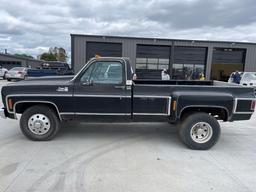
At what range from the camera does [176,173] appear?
156 inches

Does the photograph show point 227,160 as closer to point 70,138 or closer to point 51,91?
point 70,138

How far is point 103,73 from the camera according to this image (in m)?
5.16

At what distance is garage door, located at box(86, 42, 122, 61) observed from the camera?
25.1m

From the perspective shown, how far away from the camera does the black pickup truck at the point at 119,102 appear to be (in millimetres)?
5016

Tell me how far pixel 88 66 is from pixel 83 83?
38 cm

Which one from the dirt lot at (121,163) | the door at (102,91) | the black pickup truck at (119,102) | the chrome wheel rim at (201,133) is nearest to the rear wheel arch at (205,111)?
the black pickup truck at (119,102)

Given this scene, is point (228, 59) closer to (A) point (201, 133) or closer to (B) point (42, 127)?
(A) point (201, 133)

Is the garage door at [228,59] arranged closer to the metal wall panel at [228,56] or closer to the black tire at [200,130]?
the metal wall panel at [228,56]

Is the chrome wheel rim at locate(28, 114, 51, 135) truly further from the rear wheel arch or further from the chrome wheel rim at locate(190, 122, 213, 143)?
the chrome wheel rim at locate(190, 122, 213, 143)

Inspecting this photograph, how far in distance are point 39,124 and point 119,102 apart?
5.80 feet

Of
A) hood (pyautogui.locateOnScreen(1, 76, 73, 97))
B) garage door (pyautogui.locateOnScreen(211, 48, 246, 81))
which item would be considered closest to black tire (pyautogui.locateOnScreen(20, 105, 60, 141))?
hood (pyautogui.locateOnScreen(1, 76, 73, 97))

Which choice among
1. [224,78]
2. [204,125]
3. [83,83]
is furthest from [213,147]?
[224,78]

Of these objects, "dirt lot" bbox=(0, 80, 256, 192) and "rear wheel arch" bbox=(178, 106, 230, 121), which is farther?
"rear wheel arch" bbox=(178, 106, 230, 121)

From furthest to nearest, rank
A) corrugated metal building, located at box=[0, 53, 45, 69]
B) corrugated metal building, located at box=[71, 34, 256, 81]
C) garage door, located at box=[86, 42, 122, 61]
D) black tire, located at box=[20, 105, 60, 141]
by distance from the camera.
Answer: corrugated metal building, located at box=[0, 53, 45, 69], garage door, located at box=[86, 42, 122, 61], corrugated metal building, located at box=[71, 34, 256, 81], black tire, located at box=[20, 105, 60, 141]
